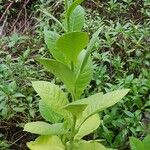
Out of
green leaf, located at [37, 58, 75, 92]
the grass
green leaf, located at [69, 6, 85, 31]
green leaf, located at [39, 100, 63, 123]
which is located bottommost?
the grass

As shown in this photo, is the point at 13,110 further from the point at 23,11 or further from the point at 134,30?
the point at 23,11

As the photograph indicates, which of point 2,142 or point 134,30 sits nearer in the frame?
point 2,142

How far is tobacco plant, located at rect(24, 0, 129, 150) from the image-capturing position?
1.39 meters

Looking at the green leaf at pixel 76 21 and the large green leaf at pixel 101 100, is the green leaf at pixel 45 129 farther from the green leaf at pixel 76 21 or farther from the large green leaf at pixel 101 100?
the green leaf at pixel 76 21

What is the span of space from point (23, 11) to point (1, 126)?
1.64 metres

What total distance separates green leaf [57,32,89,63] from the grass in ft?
3.43

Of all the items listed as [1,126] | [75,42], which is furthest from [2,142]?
[75,42]

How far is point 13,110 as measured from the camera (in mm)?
2576

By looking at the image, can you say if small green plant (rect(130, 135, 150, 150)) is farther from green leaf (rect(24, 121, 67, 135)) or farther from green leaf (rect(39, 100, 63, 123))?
green leaf (rect(39, 100, 63, 123))

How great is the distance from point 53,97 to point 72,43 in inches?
11.3

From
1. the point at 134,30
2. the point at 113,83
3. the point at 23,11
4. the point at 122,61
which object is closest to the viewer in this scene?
the point at 113,83

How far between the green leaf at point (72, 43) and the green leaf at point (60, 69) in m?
0.04

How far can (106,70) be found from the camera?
290 cm

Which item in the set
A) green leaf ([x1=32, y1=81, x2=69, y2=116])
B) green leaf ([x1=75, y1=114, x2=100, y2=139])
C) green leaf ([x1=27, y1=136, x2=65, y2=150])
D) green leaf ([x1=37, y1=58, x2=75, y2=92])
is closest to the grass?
green leaf ([x1=75, y1=114, x2=100, y2=139])
